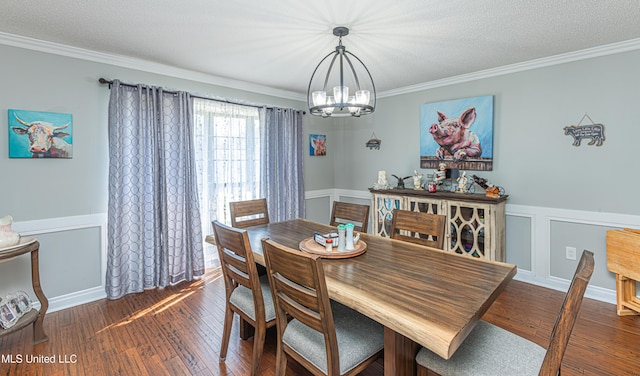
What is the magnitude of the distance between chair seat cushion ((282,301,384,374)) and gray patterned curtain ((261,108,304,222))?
273 cm

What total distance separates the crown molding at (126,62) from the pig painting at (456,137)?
2.25 metres

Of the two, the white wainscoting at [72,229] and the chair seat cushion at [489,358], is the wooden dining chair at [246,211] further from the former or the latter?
the chair seat cushion at [489,358]

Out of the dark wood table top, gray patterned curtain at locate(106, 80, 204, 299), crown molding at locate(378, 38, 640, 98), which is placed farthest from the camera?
gray patterned curtain at locate(106, 80, 204, 299)

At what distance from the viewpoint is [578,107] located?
9.80 ft

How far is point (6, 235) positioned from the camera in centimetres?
225

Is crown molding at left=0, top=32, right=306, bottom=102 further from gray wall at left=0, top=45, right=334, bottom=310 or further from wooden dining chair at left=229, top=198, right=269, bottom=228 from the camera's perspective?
wooden dining chair at left=229, top=198, right=269, bottom=228

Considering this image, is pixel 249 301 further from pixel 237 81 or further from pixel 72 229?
pixel 237 81

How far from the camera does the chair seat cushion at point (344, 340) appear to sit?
143 cm

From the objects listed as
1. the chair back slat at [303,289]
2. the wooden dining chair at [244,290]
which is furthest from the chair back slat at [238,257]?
the chair back slat at [303,289]

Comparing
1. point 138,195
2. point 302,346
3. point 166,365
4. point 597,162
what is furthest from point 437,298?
point 138,195

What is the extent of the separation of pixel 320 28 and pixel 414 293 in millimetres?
2041

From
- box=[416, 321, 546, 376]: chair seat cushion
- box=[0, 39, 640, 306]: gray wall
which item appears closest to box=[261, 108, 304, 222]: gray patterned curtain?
box=[0, 39, 640, 306]: gray wall

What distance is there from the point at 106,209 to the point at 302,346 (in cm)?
259

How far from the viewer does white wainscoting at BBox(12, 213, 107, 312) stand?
8.75ft
